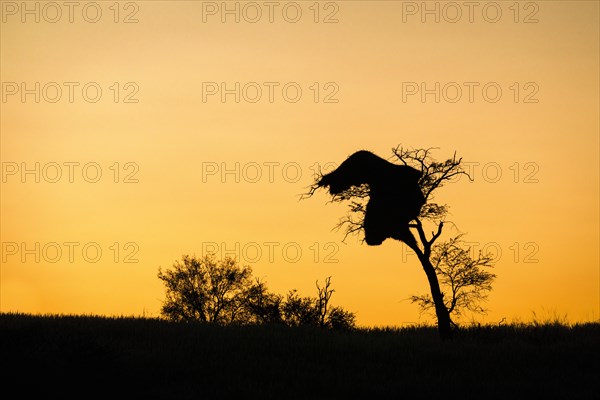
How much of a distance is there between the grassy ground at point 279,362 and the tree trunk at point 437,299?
87 centimetres

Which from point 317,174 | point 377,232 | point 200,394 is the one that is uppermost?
point 317,174

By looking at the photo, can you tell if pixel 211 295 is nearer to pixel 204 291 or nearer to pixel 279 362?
pixel 204 291

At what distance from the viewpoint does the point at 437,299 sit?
32.9 m

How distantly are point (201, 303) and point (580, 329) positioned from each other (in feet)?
116

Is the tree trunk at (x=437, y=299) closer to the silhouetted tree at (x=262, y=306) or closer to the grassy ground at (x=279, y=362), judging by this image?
the grassy ground at (x=279, y=362)

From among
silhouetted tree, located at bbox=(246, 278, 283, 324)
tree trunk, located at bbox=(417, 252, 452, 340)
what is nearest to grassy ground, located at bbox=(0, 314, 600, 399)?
tree trunk, located at bbox=(417, 252, 452, 340)

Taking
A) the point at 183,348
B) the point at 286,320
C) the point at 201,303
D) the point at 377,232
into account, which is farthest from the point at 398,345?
the point at 201,303

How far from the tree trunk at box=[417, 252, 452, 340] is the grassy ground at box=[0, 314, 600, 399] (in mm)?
873

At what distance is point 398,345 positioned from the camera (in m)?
31.6

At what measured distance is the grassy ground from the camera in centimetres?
2305

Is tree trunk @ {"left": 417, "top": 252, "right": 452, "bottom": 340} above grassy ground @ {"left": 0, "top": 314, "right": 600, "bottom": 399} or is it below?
above

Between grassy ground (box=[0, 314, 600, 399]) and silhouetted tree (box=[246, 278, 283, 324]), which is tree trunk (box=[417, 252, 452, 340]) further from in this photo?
silhouetted tree (box=[246, 278, 283, 324])

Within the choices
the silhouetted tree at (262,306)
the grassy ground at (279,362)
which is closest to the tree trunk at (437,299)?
the grassy ground at (279,362)

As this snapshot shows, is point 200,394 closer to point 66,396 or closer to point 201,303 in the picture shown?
point 66,396
